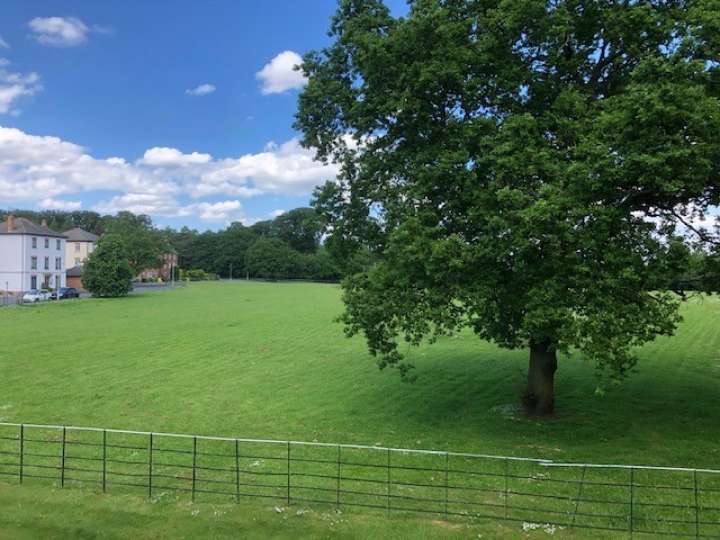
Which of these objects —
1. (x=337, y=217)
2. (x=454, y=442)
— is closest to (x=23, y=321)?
(x=337, y=217)

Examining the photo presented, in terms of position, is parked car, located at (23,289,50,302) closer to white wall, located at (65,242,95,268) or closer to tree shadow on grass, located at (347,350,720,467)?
white wall, located at (65,242,95,268)

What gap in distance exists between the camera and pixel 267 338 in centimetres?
4184

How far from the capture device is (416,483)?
1284 centimetres

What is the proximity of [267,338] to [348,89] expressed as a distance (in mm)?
25935

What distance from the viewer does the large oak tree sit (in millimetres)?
12609

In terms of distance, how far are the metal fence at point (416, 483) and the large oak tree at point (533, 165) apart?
3.04 m

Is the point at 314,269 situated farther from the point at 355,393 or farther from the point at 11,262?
the point at 355,393

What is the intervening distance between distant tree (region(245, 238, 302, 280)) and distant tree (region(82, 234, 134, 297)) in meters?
89.7

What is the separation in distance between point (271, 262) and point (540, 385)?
15766 centimetres

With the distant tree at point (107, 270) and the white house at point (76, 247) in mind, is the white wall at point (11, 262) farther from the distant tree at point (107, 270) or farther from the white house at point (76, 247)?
the white house at point (76, 247)

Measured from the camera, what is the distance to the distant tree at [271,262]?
566 feet

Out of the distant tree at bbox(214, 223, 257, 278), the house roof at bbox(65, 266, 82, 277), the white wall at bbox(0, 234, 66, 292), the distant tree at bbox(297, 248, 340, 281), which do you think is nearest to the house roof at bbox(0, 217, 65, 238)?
the white wall at bbox(0, 234, 66, 292)

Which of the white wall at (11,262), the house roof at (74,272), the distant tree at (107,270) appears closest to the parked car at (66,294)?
the distant tree at (107,270)

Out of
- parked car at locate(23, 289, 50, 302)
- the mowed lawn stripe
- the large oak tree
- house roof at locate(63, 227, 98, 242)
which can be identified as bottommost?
the mowed lawn stripe
